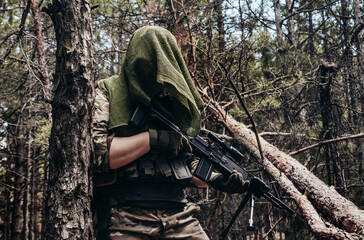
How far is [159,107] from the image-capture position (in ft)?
8.38

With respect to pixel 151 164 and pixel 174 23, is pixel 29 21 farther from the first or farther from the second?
pixel 151 164

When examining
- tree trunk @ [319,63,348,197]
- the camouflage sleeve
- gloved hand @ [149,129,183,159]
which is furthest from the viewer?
tree trunk @ [319,63,348,197]

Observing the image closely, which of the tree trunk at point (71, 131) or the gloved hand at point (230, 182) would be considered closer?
the tree trunk at point (71, 131)

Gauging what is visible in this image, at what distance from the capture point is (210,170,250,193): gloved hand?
2984mm

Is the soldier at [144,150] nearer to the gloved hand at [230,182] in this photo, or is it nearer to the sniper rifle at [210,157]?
the sniper rifle at [210,157]

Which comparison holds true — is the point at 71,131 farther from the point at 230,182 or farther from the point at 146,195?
the point at 230,182

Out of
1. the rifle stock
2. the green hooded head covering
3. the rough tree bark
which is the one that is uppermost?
the green hooded head covering

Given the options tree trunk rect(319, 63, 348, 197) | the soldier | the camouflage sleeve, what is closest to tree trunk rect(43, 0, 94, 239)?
the camouflage sleeve

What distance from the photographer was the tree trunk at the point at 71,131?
200cm

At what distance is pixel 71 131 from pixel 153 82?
682mm

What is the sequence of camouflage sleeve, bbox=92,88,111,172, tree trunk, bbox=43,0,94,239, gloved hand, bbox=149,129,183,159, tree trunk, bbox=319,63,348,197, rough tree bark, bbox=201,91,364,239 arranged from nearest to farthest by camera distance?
tree trunk, bbox=43,0,94,239
camouflage sleeve, bbox=92,88,111,172
gloved hand, bbox=149,129,183,159
rough tree bark, bbox=201,91,364,239
tree trunk, bbox=319,63,348,197

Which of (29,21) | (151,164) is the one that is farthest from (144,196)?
(29,21)

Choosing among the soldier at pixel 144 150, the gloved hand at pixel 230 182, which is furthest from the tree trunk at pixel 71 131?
the gloved hand at pixel 230 182

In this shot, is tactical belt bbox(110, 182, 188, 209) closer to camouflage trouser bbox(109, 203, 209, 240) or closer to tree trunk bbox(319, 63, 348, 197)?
camouflage trouser bbox(109, 203, 209, 240)
